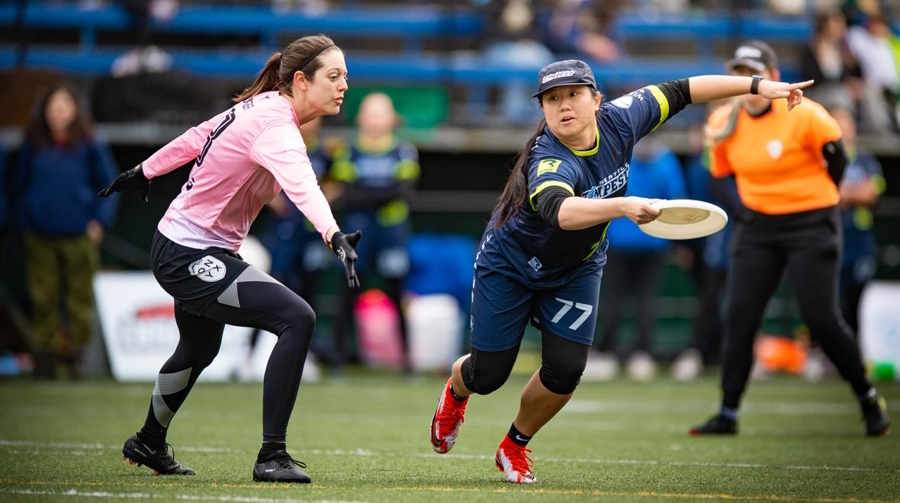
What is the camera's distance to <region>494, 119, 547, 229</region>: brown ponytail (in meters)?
5.68

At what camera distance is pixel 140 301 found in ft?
41.0

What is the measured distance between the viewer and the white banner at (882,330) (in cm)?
1340

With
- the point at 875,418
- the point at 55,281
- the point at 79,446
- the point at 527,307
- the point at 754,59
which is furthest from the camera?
the point at 55,281

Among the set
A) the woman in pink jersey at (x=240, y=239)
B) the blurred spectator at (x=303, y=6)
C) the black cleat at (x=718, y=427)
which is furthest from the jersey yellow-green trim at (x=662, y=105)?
the blurred spectator at (x=303, y=6)

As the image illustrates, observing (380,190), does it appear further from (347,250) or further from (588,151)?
(347,250)

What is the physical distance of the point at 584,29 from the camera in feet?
51.1

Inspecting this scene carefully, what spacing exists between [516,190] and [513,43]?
9.90 metres

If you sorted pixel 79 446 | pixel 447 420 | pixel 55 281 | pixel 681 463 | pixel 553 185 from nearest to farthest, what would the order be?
pixel 553 185, pixel 447 420, pixel 681 463, pixel 79 446, pixel 55 281

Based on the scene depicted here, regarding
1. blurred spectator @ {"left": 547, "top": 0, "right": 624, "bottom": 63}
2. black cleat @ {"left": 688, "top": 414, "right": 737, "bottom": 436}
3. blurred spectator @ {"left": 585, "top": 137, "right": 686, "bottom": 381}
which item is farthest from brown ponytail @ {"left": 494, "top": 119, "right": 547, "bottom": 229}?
blurred spectator @ {"left": 547, "top": 0, "right": 624, "bottom": 63}

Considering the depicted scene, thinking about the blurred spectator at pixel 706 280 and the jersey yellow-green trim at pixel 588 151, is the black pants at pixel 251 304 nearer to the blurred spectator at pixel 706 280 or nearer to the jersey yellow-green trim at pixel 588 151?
the jersey yellow-green trim at pixel 588 151

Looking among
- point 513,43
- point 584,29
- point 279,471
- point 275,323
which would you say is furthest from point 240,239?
point 584,29

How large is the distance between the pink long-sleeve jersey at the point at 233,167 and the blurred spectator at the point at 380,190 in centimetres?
675

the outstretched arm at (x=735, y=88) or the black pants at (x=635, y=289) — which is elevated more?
the outstretched arm at (x=735, y=88)

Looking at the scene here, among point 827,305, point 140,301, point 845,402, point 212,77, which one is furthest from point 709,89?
point 212,77
